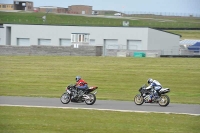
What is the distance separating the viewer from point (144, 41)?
204 feet

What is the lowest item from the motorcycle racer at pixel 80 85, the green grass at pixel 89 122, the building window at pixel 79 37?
the green grass at pixel 89 122

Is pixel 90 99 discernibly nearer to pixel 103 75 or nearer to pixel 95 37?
pixel 103 75

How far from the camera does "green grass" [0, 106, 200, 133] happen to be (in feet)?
52.0

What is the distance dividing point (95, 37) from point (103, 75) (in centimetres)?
2517

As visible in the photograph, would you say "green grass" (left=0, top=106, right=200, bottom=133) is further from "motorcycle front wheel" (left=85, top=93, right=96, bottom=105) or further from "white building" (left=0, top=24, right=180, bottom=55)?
"white building" (left=0, top=24, right=180, bottom=55)

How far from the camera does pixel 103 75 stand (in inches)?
1598

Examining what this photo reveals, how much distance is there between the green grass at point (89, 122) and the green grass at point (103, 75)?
8174 millimetres

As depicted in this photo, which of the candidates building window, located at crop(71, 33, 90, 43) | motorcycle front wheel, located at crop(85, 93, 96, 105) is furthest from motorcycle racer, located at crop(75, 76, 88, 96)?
building window, located at crop(71, 33, 90, 43)

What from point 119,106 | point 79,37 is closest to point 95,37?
point 79,37

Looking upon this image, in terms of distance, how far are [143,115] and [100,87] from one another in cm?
1525

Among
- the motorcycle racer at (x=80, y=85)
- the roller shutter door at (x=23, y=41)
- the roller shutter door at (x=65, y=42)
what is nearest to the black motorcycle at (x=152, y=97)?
the motorcycle racer at (x=80, y=85)

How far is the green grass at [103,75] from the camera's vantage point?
1254 inches

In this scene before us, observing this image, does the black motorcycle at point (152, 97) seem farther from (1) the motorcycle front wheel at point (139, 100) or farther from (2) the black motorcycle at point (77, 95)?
(2) the black motorcycle at point (77, 95)

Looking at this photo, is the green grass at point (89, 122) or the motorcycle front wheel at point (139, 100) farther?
the motorcycle front wheel at point (139, 100)
